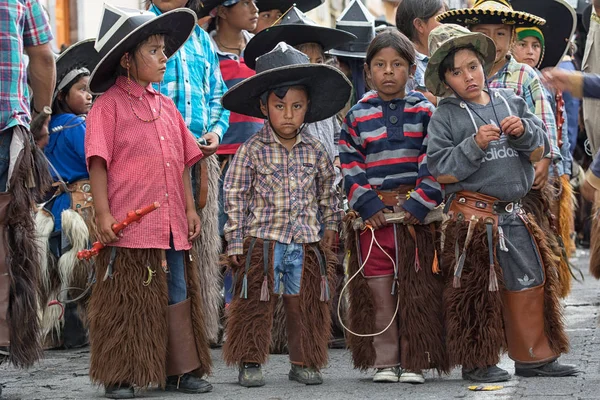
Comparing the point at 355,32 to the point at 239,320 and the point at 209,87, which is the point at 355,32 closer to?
the point at 209,87

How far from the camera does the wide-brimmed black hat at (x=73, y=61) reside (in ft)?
28.3

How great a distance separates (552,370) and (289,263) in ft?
4.82

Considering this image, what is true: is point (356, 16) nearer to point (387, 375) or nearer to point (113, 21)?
point (113, 21)

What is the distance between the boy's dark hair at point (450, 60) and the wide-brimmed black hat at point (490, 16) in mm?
593

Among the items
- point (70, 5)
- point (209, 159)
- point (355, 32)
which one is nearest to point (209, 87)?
point (209, 159)

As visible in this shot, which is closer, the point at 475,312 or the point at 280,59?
the point at 475,312

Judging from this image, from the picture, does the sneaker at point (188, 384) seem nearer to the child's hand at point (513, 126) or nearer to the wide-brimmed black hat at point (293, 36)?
the child's hand at point (513, 126)

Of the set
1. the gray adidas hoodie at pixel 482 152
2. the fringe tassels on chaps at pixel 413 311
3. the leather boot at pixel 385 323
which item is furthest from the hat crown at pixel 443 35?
the leather boot at pixel 385 323

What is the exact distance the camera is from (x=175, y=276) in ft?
20.8

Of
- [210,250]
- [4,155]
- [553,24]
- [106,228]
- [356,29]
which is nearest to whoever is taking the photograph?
[106,228]

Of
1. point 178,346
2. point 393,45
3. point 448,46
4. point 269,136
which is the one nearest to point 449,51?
point 448,46

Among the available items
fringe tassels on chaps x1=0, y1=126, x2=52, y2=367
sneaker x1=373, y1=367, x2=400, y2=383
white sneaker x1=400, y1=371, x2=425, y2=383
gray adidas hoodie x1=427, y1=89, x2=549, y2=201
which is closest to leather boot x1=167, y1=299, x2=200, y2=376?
fringe tassels on chaps x1=0, y1=126, x2=52, y2=367

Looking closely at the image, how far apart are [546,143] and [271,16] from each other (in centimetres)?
320

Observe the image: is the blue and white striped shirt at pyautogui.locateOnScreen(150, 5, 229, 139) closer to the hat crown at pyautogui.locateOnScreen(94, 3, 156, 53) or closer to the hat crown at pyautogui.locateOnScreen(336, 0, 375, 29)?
the hat crown at pyautogui.locateOnScreen(94, 3, 156, 53)
